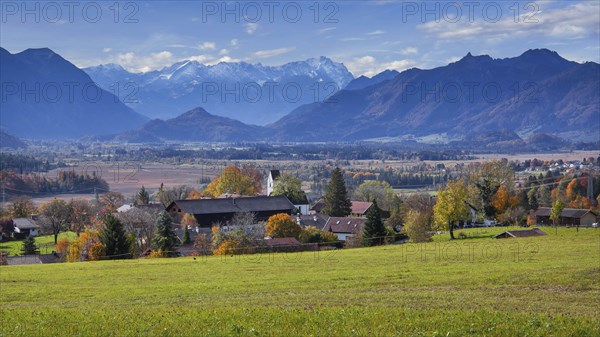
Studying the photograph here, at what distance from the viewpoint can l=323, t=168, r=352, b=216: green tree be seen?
9625 cm

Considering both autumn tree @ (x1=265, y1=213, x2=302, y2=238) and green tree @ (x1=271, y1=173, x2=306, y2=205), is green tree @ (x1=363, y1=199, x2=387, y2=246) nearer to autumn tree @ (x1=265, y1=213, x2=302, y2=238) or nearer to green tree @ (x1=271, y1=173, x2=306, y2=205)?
autumn tree @ (x1=265, y1=213, x2=302, y2=238)

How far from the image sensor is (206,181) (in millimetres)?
183375

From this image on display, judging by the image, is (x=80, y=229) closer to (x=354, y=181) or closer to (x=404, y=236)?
(x=404, y=236)

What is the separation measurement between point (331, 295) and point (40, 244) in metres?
70.6

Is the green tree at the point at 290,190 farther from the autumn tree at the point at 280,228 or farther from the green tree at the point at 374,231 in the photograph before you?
the green tree at the point at 374,231

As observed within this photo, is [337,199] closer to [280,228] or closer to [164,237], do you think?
[280,228]

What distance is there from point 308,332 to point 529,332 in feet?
16.9

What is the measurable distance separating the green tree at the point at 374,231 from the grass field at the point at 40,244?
3833 centimetres

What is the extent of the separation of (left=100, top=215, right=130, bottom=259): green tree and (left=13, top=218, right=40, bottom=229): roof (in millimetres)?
48573

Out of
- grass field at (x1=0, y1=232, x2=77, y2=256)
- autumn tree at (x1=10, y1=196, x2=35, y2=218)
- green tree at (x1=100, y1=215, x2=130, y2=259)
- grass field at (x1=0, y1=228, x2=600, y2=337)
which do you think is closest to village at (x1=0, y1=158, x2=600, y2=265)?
green tree at (x1=100, y1=215, x2=130, y2=259)

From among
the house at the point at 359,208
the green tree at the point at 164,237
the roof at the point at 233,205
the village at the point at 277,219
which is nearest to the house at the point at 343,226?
the village at the point at 277,219

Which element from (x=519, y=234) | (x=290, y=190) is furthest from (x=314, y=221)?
(x=519, y=234)

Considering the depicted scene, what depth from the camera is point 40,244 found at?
284 feet

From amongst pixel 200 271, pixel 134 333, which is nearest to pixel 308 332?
pixel 134 333
